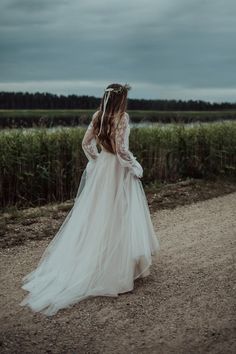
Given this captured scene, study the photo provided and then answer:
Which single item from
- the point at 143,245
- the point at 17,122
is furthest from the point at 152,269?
the point at 17,122

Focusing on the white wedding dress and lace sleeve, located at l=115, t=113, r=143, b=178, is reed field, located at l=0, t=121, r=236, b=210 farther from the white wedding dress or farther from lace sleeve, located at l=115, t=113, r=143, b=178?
lace sleeve, located at l=115, t=113, r=143, b=178

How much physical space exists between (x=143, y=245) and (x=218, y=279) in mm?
967

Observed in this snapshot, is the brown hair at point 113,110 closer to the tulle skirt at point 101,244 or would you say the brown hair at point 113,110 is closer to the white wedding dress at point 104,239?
the white wedding dress at point 104,239

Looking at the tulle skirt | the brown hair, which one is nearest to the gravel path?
the tulle skirt

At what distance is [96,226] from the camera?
22.6 ft

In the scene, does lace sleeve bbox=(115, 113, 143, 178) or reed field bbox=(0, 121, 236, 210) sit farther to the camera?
reed field bbox=(0, 121, 236, 210)

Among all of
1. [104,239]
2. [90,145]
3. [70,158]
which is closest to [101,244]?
[104,239]

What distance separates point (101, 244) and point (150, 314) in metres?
0.98

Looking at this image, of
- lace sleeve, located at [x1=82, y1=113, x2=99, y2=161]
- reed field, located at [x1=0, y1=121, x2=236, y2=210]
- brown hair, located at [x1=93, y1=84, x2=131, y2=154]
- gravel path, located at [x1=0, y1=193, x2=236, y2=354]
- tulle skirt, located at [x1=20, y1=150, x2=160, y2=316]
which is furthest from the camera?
reed field, located at [x1=0, y1=121, x2=236, y2=210]

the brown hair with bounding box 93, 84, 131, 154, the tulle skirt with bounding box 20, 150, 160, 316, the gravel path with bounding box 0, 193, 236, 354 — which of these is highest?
the brown hair with bounding box 93, 84, 131, 154

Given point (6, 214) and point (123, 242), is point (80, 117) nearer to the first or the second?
point (6, 214)

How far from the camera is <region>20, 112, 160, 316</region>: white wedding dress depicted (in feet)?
22.0

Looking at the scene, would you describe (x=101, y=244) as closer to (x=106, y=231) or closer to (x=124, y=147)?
(x=106, y=231)

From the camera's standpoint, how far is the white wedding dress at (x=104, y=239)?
265 inches
